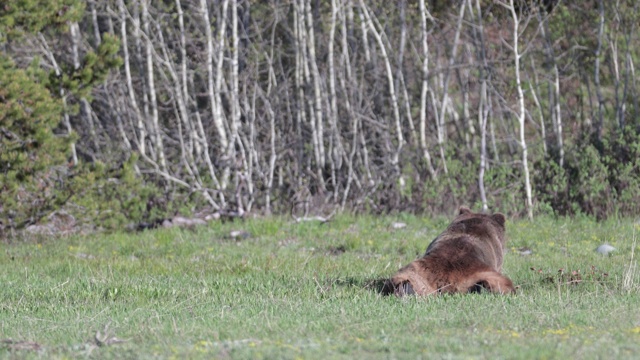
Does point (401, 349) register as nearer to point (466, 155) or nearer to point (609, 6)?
point (466, 155)

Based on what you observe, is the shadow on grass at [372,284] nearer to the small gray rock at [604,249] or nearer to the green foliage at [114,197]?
the small gray rock at [604,249]

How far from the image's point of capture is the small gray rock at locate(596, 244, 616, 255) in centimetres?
1241

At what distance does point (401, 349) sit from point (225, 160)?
40.6 ft

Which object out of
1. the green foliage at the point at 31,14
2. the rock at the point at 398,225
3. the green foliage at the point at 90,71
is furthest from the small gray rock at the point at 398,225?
the green foliage at the point at 31,14

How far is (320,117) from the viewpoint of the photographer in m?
18.8

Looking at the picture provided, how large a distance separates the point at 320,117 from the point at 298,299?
398 inches

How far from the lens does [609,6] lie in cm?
1867

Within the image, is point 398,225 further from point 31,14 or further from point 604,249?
point 31,14

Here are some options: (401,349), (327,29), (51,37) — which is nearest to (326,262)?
(401,349)

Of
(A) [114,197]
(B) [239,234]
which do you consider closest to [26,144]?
(A) [114,197]

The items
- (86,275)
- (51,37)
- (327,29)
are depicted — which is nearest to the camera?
(86,275)

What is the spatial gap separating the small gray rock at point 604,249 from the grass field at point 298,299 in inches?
5.0

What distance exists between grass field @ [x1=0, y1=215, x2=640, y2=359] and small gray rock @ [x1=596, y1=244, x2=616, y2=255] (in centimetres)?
13

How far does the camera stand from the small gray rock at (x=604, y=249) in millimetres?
12414
